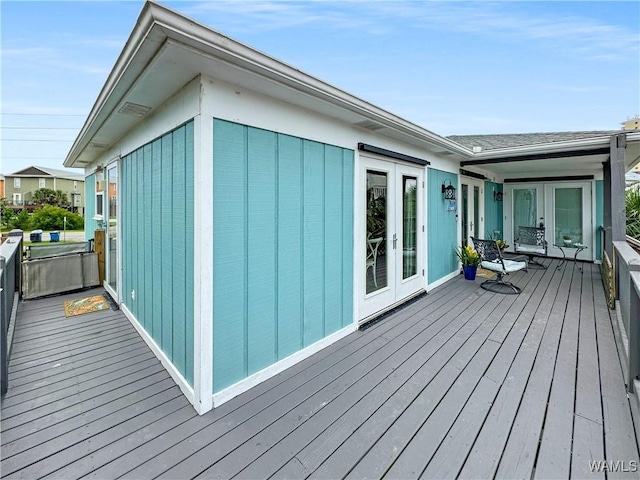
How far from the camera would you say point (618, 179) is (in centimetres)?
391

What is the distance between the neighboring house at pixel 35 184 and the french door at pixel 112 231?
101ft

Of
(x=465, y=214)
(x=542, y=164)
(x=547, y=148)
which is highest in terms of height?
(x=542, y=164)

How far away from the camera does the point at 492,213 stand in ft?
26.5

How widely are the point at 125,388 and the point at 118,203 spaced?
2725 mm

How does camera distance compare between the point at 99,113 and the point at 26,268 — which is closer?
the point at 99,113

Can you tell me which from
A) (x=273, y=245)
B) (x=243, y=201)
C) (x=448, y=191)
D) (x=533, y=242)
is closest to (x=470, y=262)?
(x=448, y=191)

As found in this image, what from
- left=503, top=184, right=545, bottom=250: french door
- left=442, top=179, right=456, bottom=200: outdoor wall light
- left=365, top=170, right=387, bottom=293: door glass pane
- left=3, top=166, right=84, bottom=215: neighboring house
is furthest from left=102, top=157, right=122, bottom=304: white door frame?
left=3, top=166, right=84, bottom=215: neighboring house

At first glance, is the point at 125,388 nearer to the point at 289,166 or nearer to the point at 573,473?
the point at 289,166

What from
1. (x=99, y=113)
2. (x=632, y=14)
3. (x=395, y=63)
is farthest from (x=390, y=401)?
(x=395, y=63)

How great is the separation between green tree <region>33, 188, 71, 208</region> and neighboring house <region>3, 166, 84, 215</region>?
61.6 inches

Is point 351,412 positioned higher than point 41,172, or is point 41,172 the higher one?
point 41,172

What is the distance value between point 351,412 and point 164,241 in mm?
A: 2043

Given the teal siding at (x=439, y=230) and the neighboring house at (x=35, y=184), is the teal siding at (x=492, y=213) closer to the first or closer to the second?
the teal siding at (x=439, y=230)

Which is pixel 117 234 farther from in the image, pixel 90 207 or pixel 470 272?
pixel 470 272
